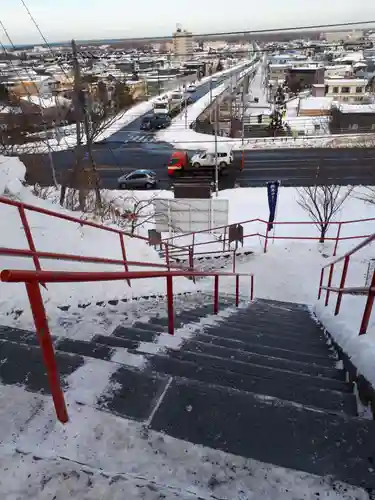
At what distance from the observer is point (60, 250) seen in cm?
786

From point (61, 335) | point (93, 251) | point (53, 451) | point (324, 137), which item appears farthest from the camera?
point (324, 137)

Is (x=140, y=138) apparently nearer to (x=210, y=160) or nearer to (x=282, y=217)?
(x=210, y=160)

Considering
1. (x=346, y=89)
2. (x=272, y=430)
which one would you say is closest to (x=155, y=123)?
(x=346, y=89)

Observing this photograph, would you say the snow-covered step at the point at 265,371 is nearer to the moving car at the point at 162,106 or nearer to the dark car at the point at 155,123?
the dark car at the point at 155,123

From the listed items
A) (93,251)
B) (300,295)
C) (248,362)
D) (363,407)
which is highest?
(363,407)

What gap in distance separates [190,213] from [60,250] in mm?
8104

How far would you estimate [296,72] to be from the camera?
78.6 meters

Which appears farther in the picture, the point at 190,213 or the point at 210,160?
the point at 210,160

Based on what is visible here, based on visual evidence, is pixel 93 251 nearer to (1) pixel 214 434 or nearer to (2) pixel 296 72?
(1) pixel 214 434

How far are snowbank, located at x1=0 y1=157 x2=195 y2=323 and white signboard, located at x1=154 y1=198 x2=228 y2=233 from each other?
4.88 metres

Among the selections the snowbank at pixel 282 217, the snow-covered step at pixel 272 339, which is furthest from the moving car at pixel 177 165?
the snow-covered step at pixel 272 339

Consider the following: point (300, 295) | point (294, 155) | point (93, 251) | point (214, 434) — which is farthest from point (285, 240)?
point (294, 155)

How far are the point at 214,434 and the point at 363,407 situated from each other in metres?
1.21

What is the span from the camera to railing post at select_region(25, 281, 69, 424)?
2.02 metres
